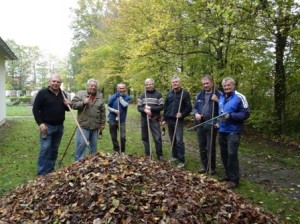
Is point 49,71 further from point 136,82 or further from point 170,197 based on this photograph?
point 170,197

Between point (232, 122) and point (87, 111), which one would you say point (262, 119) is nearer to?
point (232, 122)

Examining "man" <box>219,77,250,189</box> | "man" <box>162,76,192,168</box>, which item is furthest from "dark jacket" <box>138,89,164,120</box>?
"man" <box>219,77,250,189</box>

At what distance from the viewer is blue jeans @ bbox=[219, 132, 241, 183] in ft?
17.5

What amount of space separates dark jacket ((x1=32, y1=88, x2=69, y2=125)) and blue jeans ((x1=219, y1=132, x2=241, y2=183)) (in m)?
2.74

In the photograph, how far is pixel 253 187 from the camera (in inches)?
220

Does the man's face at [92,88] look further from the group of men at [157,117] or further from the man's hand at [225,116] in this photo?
the man's hand at [225,116]

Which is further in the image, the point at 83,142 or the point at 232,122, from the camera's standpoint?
the point at 83,142

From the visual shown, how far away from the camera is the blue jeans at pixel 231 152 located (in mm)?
5320

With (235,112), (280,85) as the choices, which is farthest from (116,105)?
(280,85)

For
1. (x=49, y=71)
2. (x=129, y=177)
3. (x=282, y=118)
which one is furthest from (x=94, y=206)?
(x=49, y=71)

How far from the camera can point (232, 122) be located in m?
5.33

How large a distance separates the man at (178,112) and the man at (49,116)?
6.60 feet

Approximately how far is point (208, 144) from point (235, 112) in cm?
104

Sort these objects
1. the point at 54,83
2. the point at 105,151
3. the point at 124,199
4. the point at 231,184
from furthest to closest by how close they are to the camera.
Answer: the point at 105,151, the point at 54,83, the point at 231,184, the point at 124,199
